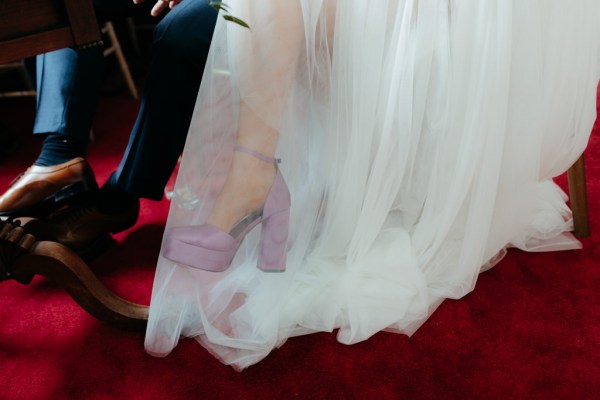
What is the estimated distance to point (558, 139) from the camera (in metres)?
0.97

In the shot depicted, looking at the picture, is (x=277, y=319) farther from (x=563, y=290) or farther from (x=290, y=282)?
(x=563, y=290)

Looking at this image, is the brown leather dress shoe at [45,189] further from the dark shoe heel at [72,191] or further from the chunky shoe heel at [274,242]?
the chunky shoe heel at [274,242]

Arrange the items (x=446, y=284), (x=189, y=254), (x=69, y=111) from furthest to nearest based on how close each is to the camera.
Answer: (x=69, y=111), (x=446, y=284), (x=189, y=254)

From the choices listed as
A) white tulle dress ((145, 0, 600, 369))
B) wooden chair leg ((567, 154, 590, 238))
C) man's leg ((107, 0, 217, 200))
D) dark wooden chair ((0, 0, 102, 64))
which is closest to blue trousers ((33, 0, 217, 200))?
man's leg ((107, 0, 217, 200))

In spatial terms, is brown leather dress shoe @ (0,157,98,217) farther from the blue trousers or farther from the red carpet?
the red carpet

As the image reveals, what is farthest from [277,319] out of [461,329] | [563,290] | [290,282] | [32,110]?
[32,110]

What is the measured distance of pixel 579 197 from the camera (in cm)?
107

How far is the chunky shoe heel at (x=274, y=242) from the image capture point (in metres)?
0.92

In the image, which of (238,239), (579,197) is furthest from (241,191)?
(579,197)

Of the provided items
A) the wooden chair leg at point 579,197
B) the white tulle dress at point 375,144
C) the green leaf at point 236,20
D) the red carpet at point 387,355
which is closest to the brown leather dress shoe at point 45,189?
the red carpet at point 387,355

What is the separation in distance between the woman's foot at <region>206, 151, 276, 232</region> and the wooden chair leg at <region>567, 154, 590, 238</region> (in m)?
0.61

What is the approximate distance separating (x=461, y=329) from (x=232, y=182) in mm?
459

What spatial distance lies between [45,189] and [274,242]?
53cm

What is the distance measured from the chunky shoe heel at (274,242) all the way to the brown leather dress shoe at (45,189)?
1.55ft
